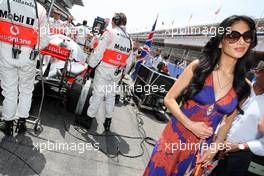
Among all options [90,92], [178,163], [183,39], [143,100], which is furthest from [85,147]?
[183,39]

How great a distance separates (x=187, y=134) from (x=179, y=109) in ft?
0.71

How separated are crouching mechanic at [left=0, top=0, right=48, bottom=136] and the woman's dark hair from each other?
236 cm

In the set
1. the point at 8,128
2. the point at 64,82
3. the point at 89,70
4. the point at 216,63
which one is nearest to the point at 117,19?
the point at 89,70

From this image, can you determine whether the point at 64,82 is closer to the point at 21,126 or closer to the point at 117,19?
the point at 21,126

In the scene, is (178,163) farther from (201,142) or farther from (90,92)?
(90,92)

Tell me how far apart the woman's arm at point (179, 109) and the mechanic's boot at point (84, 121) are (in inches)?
114

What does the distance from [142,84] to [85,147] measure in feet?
12.6

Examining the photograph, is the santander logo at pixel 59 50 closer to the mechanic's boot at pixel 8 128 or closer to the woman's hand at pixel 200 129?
the mechanic's boot at pixel 8 128

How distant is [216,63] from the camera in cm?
209

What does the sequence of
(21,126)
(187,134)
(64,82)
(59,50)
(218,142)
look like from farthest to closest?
1. (64,82)
2. (59,50)
3. (21,126)
4. (218,142)
5. (187,134)

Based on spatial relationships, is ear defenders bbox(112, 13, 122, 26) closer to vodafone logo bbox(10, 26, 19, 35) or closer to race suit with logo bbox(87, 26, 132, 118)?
race suit with logo bbox(87, 26, 132, 118)

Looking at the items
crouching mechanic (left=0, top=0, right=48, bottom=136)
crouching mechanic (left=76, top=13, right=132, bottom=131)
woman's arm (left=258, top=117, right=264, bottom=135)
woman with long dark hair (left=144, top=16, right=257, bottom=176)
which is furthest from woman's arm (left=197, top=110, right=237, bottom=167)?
crouching mechanic (left=76, top=13, right=132, bottom=131)

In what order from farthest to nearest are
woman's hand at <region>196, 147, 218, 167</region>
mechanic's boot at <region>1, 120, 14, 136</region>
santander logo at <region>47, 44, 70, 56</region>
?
santander logo at <region>47, 44, 70, 56</region>, mechanic's boot at <region>1, 120, 14, 136</region>, woman's hand at <region>196, 147, 218, 167</region>

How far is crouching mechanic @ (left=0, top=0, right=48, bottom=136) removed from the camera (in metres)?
3.35
